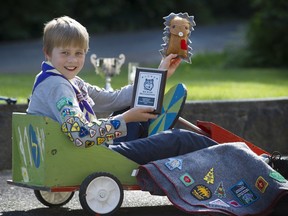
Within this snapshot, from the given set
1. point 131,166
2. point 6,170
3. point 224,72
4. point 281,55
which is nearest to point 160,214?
point 131,166

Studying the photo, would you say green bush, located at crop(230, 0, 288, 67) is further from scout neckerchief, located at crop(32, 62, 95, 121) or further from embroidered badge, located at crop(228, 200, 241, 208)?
embroidered badge, located at crop(228, 200, 241, 208)

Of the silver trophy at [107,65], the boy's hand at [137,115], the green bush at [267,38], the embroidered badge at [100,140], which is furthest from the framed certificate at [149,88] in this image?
the green bush at [267,38]

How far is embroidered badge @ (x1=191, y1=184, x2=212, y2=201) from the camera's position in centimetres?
450

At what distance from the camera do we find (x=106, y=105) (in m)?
5.15

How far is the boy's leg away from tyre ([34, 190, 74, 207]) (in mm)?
494

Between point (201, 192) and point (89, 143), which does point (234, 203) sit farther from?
point (89, 143)

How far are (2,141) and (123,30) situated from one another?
1449 cm

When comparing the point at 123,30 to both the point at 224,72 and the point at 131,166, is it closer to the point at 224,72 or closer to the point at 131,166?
the point at 224,72

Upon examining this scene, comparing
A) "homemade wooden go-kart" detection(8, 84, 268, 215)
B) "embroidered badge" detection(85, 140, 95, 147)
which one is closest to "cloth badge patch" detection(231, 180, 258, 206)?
"homemade wooden go-kart" detection(8, 84, 268, 215)

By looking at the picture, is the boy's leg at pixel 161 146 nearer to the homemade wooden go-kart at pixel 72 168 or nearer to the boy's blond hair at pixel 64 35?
the homemade wooden go-kart at pixel 72 168

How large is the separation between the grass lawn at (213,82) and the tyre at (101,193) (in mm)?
3028

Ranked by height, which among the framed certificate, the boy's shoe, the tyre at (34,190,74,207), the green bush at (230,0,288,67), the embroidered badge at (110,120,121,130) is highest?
the green bush at (230,0,288,67)

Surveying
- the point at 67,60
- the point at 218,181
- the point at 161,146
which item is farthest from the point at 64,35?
the point at 218,181

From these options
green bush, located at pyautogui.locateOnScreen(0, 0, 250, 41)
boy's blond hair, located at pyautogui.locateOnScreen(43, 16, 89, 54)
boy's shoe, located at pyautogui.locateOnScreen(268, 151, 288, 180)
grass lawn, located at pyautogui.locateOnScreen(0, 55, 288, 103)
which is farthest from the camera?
green bush, located at pyautogui.locateOnScreen(0, 0, 250, 41)
